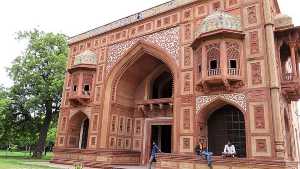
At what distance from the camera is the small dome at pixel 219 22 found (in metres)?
11.8

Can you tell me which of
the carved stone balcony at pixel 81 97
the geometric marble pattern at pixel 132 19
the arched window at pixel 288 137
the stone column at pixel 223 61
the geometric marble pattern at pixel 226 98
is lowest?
the arched window at pixel 288 137

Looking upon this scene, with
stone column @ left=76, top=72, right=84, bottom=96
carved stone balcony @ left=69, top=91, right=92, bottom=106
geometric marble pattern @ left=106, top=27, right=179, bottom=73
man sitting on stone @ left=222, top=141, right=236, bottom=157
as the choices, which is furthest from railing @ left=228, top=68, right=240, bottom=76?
stone column @ left=76, top=72, right=84, bottom=96

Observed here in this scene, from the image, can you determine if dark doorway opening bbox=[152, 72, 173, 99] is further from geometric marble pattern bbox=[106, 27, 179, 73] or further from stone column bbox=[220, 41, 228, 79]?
stone column bbox=[220, 41, 228, 79]

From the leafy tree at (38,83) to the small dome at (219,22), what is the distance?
44.7ft

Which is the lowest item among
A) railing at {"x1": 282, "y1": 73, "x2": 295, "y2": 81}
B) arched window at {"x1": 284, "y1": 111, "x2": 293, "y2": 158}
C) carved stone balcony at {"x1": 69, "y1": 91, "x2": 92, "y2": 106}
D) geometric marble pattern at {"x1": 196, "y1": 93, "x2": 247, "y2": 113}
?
arched window at {"x1": 284, "y1": 111, "x2": 293, "y2": 158}

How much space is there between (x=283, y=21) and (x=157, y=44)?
20.3 feet

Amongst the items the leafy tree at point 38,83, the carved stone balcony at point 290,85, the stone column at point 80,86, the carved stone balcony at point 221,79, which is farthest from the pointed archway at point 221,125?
the leafy tree at point 38,83

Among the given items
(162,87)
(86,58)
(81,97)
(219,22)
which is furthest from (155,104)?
(219,22)

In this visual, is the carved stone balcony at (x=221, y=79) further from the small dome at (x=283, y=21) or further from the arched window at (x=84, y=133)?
the arched window at (x=84, y=133)

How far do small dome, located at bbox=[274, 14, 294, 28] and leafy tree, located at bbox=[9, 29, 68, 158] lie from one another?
16112 mm

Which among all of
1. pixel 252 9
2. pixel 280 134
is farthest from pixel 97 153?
pixel 252 9

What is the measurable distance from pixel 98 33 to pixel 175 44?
20.9ft

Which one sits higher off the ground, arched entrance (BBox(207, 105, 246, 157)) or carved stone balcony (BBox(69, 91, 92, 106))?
carved stone balcony (BBox(69, 91, 92, 106))

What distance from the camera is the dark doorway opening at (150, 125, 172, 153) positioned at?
638 inches
